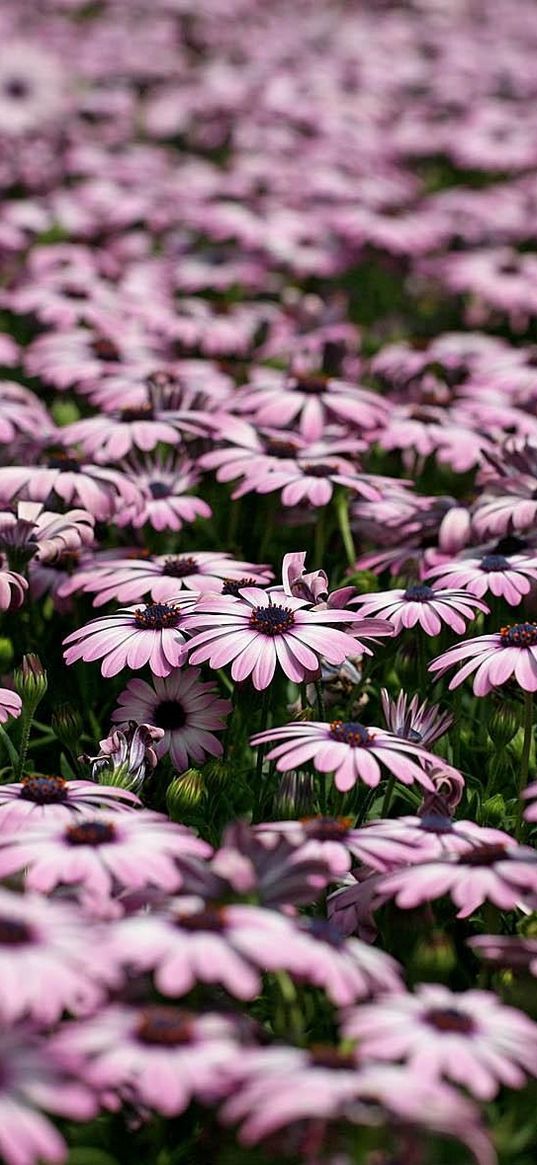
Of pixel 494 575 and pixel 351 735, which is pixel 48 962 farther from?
pixel 494 575

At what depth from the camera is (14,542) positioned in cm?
314

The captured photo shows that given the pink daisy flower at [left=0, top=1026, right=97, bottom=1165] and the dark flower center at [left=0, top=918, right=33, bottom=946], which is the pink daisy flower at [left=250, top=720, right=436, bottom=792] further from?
the pink daisy flower at [left=0, top=1026, right=97, bottom=1165]

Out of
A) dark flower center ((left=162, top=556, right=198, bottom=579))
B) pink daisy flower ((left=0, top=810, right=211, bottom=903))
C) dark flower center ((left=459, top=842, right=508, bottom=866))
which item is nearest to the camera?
pink daisy flower ((left=0, top=810, right=211, bottom=903))

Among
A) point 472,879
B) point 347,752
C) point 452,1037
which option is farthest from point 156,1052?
point 347,752

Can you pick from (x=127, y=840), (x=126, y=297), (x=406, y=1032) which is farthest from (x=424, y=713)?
(x=126, y=297)

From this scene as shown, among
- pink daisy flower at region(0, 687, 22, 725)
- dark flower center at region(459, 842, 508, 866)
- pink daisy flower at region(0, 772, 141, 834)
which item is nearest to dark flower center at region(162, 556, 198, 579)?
pink daisy flower at region(0, 687, 22, 725)

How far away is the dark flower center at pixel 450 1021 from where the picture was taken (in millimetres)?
1780

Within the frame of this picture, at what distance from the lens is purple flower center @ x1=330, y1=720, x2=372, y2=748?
7.90ft

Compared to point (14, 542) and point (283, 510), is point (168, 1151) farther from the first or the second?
point (283, 510)

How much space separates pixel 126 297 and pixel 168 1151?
3.72m

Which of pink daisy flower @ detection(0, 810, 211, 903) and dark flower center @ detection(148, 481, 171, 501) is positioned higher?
pink daisy flower @ detection(0, 810, 211, 903)

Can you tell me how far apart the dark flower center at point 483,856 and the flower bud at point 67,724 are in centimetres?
97

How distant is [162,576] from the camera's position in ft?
10.4

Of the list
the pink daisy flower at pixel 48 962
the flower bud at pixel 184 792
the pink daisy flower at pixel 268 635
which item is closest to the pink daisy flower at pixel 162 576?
the pink daisy flower at pixel 268 635
